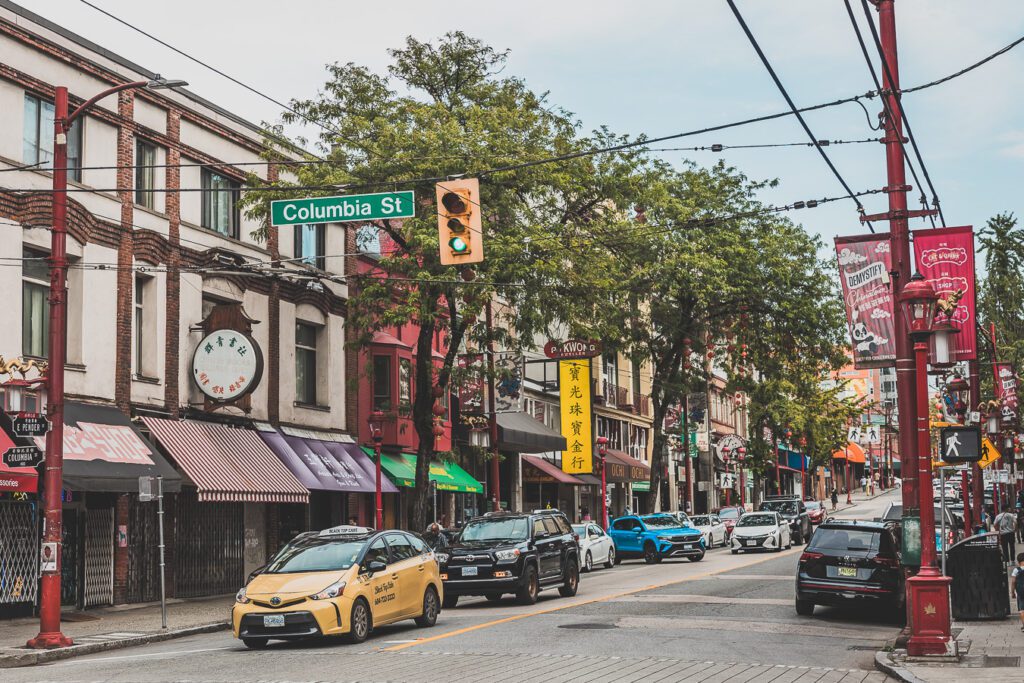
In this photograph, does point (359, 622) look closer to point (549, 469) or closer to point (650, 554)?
point (650, 554)

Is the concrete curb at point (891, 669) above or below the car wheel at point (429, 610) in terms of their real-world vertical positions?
below

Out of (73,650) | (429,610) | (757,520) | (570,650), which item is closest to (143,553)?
(73,650)

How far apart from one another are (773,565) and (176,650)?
21.6m

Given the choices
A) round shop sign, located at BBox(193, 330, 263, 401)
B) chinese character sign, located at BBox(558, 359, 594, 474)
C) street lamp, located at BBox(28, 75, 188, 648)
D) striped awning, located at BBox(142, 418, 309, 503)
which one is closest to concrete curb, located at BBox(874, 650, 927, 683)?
street lamp, located at BBox(28, 75, 188, 648)

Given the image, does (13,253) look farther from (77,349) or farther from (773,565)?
(773,565)

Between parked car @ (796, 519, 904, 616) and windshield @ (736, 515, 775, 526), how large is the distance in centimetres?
2477

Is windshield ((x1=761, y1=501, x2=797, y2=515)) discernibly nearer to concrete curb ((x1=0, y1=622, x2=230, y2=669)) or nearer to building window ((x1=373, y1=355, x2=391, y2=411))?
building window ((x1=373, y1=355, x2=391, y2=411))

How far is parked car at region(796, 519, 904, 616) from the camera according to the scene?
64.6 feet

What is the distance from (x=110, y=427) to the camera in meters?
24.6

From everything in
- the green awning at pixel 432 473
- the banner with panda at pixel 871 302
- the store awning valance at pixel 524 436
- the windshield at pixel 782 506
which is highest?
the banner with panda at pixel 871 302

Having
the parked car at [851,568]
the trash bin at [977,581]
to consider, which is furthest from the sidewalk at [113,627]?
the trash bin at [977,581]

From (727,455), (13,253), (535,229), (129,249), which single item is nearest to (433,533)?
(535,229)

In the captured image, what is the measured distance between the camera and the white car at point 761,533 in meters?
44.1

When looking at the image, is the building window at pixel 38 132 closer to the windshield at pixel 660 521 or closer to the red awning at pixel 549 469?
the windshield at pixel 660 521
